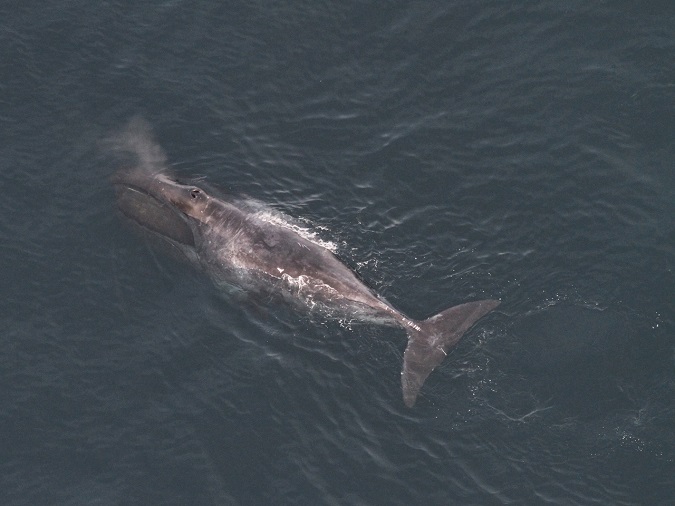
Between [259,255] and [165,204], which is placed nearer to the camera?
[259,255]

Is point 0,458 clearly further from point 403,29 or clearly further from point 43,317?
point 403,29

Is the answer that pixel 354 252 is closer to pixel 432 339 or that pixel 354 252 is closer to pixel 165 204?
pixel 432 339

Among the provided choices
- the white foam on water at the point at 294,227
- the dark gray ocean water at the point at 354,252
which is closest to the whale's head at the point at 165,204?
the dark gray ocean water at the point at 354,252

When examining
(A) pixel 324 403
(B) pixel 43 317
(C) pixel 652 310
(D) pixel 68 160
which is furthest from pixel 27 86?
(C) pixel 652 310

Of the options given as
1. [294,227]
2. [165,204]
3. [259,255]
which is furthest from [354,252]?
[165,204]

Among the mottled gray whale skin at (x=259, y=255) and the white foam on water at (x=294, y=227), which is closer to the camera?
the mottled gray whale skin at (x=259, y=255)

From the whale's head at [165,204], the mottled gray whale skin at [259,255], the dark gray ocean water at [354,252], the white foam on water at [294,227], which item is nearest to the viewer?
the dark gray ocean water at [354,252]

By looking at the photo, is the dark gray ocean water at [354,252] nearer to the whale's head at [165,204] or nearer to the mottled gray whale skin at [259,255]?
the mottled gray whale skin at [259,255]

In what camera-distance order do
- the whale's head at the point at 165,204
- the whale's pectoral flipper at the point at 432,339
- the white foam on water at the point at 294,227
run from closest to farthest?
the whale's pectoral flipper at the point at 432,339
the white foam on water at the point at 294,227
the whale's head at the point at 165,204
